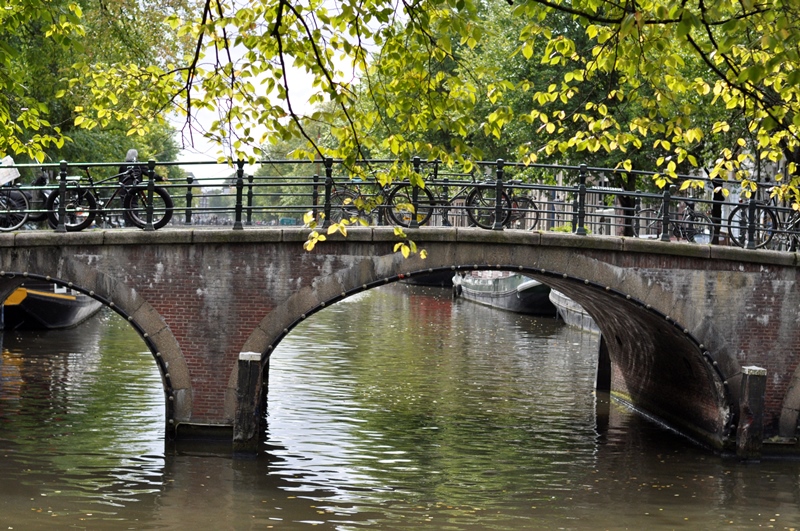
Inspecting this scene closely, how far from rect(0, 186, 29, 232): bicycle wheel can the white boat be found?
2092cm

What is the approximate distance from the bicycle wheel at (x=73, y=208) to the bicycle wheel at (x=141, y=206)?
0.50 meters

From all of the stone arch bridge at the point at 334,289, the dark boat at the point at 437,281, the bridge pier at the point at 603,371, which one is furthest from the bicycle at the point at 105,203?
the dark boat at the point at 437,281

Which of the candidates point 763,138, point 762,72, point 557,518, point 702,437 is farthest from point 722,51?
point 702,437

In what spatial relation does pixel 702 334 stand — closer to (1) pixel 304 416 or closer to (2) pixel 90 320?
(1) pixel 304 416

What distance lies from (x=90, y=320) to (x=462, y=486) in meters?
21.9

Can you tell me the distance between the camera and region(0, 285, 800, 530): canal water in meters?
13.0

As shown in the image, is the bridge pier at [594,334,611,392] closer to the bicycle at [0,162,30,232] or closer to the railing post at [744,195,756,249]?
the railing post at [744,195,756,249]

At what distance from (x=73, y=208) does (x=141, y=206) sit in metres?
1.05

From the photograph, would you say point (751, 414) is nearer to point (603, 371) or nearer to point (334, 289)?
point (334, 289)

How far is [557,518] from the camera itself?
43.1 feet

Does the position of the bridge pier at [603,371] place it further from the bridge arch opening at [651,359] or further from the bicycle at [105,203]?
the bicycle at [105,203]

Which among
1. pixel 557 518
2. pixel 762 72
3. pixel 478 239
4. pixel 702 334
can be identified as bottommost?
pixel 557 518

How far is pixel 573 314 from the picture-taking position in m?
36.6

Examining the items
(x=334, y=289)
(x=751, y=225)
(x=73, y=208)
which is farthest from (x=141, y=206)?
(x=751, y=225)
